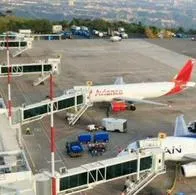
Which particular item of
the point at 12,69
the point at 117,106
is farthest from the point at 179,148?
the point at 12,69

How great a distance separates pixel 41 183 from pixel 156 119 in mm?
27228

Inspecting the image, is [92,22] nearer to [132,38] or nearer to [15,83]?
[132,38]

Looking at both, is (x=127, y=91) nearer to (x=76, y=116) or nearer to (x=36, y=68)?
(x=76, y=116)

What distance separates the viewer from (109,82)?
72562mm

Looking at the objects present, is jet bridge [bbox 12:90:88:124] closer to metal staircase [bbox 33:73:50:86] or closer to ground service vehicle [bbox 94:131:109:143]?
ground service vehicle [bbox 94:131:109:143]

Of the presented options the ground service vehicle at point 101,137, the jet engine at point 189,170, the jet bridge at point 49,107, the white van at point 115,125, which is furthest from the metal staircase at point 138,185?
the white van at point 115,125

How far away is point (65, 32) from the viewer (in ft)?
417

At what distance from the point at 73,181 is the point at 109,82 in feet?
137

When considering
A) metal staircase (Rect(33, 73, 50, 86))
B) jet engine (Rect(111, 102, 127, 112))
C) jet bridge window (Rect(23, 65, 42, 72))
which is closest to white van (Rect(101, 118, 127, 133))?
jet engine (Rect(111, 102, 127, 112))

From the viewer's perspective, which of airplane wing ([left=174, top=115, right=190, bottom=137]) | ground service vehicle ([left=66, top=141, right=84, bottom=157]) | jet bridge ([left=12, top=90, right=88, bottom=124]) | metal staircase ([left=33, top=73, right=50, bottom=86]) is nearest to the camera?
ground service vehicle ([left=66, top=141, right=84, bottom=157])

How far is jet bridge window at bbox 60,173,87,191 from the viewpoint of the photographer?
31281 mm

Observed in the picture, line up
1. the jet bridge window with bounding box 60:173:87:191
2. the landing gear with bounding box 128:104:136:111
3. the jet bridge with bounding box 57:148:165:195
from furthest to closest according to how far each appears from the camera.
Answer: the landing gear with bounding box 128:104:136:111, the jet bridge with bounding box 57:148:165:195, the jet bridge window with bounding box 60:173:87:191

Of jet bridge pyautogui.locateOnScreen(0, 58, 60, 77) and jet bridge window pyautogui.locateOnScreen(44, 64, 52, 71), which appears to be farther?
jet bridge window pyautogui.locateOnScreen(44, 64, 52, 71)

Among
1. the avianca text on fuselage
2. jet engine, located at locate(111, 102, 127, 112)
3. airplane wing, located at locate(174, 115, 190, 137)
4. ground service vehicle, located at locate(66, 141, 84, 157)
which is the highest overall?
the avianca text on fuselage
